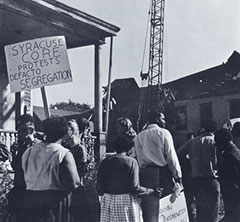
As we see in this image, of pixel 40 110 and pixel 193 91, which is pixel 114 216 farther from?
pixel 40 110

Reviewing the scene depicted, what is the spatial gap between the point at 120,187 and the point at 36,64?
9.72 ft

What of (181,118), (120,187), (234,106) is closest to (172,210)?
(120,187)

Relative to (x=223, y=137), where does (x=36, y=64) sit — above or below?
above

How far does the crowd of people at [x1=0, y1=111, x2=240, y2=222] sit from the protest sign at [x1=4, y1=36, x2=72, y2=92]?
0.83 m

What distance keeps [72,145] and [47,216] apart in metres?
1.39

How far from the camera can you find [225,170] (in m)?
5.70

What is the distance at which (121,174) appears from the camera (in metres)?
4.16

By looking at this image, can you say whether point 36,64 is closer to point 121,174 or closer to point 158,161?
point 158,161

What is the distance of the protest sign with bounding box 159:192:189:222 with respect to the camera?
4.66 m

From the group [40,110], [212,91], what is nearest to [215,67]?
[212,91]

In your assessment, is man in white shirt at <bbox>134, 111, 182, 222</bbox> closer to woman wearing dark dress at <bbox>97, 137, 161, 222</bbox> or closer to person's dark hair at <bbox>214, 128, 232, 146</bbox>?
woman wearing dark dress at <bbox>97, 137, 161, 222</bbox>

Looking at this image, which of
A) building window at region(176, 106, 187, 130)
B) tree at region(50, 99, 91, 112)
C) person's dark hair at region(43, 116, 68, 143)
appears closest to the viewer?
person's dark hair at region(43, 116, 68, 143)

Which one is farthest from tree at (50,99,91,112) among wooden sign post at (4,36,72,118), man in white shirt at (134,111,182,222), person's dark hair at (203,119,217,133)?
man in white shirt at (134,111,182,222)

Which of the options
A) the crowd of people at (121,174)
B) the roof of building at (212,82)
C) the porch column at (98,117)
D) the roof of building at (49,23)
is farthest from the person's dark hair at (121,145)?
the roof of building at (212,82)
